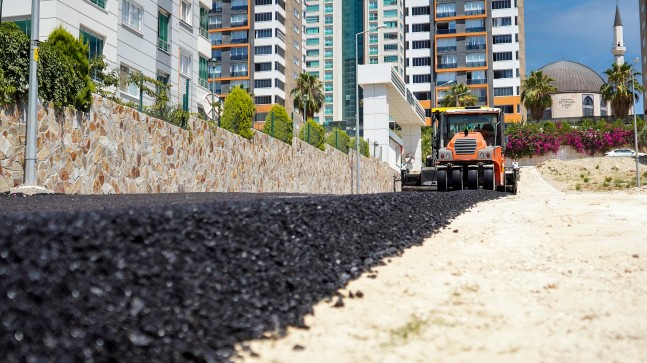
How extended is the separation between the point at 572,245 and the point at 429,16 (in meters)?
96.1

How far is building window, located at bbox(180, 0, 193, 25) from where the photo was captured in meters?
33.9

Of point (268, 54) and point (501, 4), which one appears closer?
point (268, 54)

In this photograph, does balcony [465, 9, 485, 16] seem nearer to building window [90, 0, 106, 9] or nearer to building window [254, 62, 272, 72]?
building window [254, 62, 272, 72]

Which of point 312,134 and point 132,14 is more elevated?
point 132,14

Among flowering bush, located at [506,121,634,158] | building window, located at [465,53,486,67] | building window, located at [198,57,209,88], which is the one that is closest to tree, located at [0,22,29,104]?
building window, located at [198,57,209,88]

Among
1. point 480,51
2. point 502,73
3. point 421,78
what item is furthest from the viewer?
point 421,78

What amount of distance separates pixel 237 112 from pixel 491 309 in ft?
58.9

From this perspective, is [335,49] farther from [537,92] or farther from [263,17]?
[537,92]

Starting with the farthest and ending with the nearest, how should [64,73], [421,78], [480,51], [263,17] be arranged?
[421,78] → [480,51] → [263,17] → [64,73]

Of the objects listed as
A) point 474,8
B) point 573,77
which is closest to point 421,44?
point 474,8

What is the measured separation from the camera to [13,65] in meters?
12.1

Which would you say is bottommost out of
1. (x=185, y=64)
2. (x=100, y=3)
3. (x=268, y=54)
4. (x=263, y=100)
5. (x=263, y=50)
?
(x=185, y=64)

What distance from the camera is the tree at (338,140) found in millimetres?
36625

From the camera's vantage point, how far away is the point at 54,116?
13008 millimetres
